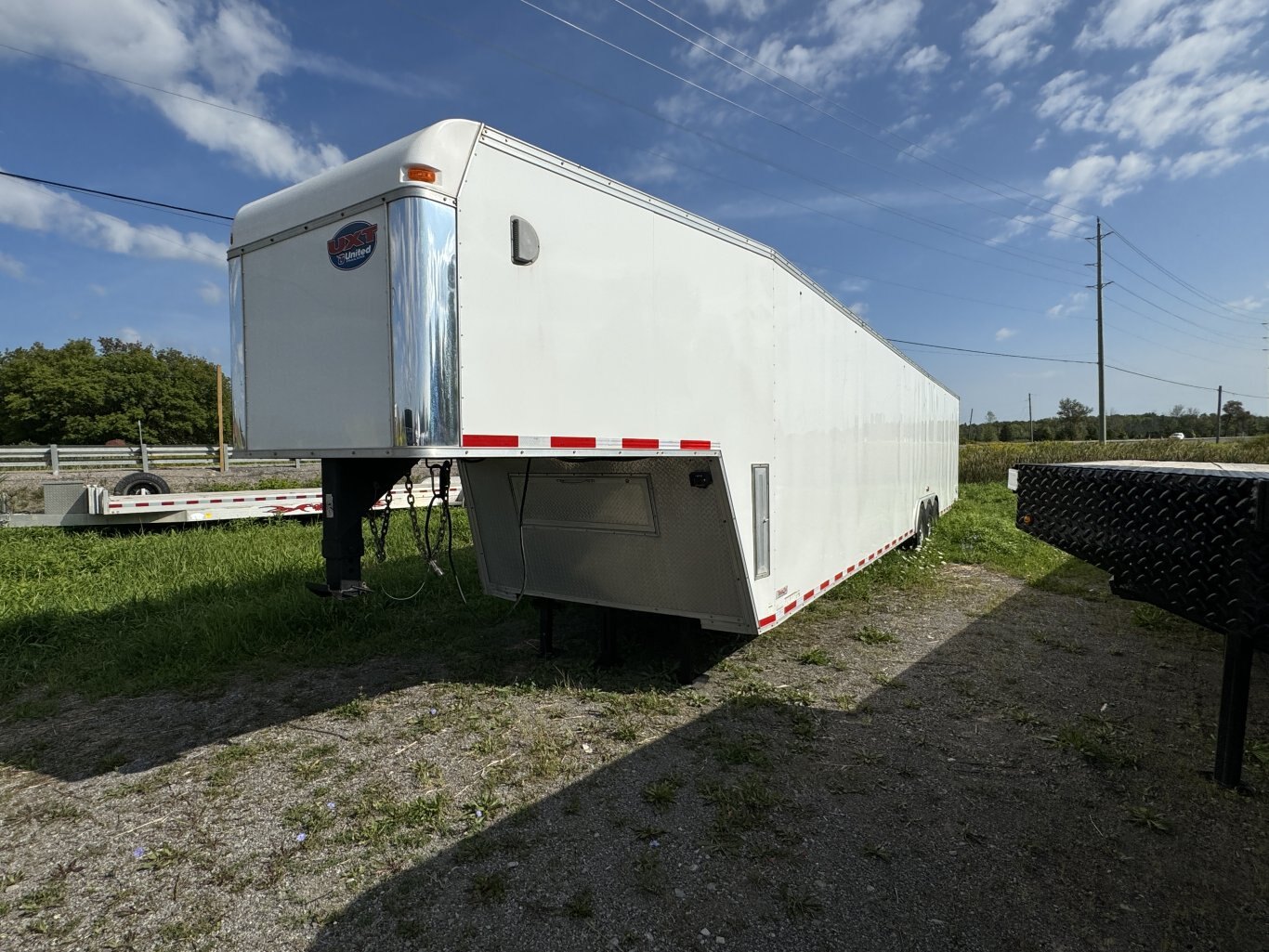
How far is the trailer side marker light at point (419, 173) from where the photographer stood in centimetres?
295

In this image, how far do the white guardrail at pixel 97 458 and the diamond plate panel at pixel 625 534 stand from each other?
48.1ft

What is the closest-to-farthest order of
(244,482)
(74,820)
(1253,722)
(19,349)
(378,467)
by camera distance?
1. (74,820)
2. (378,467)
3. (1253,722)
4. (244,482)
5. (19,349)

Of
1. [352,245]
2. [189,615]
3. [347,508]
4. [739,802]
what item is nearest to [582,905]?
[739,802]

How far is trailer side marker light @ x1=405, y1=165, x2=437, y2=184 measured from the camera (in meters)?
2.95

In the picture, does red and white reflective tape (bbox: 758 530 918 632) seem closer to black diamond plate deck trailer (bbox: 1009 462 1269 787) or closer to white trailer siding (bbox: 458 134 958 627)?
white trailer siding (bbox: 458 134 958 627)

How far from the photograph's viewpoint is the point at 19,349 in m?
50.8

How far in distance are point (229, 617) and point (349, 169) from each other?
4.55 m

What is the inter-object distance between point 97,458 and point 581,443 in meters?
21.9

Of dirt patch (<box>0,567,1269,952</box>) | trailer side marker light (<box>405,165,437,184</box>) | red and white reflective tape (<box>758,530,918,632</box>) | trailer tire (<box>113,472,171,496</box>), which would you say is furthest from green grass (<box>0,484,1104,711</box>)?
trailer side marker light (<box>405,165,437,184</box>)

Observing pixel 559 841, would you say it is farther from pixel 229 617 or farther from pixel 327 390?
pixel 229 617

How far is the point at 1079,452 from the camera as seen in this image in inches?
1052

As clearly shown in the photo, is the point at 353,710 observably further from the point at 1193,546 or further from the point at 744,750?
the point at 1193,546

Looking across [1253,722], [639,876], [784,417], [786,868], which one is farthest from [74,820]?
[1253,722]

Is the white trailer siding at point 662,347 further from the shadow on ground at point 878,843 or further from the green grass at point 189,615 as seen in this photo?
the green grass at point 189,615
